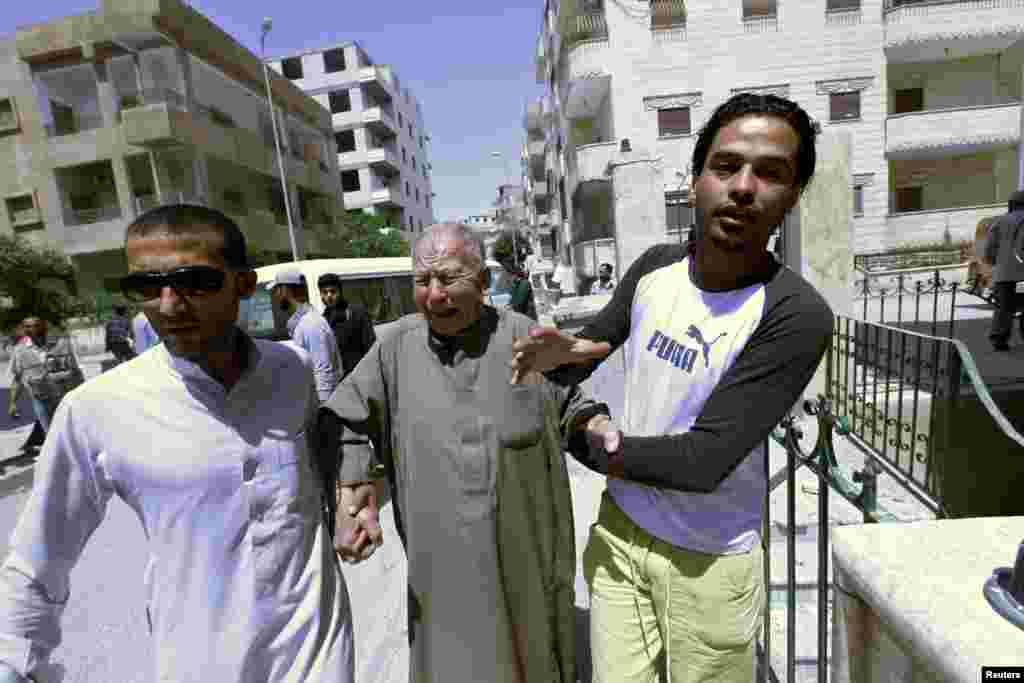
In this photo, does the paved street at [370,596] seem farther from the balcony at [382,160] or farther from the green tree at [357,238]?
the balcony at [382,160]

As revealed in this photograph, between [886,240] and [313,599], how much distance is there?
75.9 ft

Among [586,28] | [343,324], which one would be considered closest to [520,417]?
[343,324]

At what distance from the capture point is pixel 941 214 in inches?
750

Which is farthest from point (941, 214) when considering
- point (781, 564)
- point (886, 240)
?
Answer: point (781, 564)

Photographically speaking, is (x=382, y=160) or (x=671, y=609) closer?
(x=671, y=609)

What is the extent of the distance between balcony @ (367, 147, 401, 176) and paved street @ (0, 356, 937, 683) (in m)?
41.8

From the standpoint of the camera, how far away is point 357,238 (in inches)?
1225

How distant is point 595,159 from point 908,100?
12837 mm

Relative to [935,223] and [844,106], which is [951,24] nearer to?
[844,106]

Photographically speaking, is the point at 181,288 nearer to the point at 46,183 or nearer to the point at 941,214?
the point at 941,214

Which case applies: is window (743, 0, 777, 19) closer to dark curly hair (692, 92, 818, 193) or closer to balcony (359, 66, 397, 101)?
dark curly hair (692, 92, 818, 193)

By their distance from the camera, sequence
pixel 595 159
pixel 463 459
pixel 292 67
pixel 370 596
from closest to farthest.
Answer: pixel 463 459, pixel 370 596, pixel 595 159, pixel 292 67

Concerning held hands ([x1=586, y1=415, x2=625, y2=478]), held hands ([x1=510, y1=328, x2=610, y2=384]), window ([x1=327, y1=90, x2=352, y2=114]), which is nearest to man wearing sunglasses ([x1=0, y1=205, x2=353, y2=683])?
held hands ([x1=510, y1=328, x2=610, y2=384])

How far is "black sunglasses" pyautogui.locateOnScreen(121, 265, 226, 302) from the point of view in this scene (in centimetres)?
120
